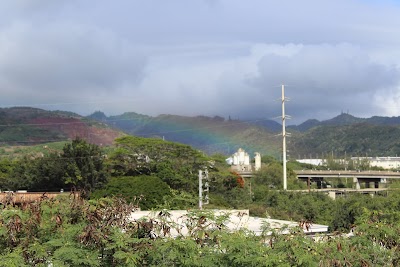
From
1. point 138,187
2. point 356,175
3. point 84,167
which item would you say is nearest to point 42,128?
point 356,175

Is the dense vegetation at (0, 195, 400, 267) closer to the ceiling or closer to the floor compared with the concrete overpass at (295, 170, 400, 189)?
closer to the ceiling

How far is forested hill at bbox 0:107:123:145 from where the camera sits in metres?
133

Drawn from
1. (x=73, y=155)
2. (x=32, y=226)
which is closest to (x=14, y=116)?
(x=73, y=155)

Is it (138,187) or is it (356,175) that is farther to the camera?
(356,175)

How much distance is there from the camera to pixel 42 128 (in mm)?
145625

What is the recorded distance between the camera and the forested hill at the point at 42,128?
132750 millimetres

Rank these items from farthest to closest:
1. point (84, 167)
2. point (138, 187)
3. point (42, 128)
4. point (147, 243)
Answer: point (42, 128) → point (84, 167) → point (138, 187) → point (147, 243)

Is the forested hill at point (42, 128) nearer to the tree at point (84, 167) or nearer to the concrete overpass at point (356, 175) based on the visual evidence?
the concrete overpass at point (356, 175)

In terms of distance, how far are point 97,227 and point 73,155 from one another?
47.8 meters

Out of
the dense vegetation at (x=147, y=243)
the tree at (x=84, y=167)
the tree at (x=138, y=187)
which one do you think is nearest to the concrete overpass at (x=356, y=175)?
the tree at (x=138, y=187)

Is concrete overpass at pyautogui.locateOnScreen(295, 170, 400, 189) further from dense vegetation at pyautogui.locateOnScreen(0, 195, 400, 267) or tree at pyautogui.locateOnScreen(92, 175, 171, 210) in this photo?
dense vegetation at pyautogui.locateOnScreen(0, 195, 400, 267)

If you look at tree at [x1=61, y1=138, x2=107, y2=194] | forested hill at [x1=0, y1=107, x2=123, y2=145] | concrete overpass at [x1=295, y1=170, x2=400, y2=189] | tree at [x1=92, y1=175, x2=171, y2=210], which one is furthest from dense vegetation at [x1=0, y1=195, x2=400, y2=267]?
forested hill at [x1=0, y1=107, x2=123, y2=145]

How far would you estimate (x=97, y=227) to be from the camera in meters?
8.57

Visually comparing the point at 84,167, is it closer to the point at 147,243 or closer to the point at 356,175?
the point at 147,243
